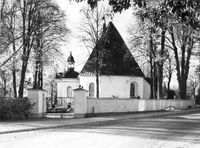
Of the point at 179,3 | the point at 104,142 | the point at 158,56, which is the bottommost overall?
the point at 104,142

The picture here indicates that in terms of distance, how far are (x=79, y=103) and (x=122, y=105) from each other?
7.14m

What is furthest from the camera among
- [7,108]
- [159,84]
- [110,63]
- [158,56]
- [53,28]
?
[110,63]

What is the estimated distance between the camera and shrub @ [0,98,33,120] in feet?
82.9

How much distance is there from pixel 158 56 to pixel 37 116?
18746mm

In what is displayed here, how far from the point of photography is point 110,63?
166ft

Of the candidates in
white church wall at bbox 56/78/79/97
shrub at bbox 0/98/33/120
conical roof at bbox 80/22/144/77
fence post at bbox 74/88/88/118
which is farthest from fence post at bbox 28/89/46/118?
white church wall at bbox 56/78/79/97

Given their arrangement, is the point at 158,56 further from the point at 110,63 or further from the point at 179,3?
the point at 179,3

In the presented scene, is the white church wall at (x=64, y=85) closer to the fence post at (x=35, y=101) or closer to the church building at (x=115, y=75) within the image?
the church building at (x=115, y=75)

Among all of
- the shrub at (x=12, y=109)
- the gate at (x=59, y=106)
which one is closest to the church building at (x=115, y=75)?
the gate at (x=59, y=106)

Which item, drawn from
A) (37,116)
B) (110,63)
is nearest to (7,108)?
(37,116)

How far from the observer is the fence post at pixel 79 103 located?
2936 cm

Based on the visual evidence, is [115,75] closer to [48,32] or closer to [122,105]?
[122,105]

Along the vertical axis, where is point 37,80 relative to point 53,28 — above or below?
below

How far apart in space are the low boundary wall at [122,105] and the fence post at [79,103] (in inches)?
41.9
